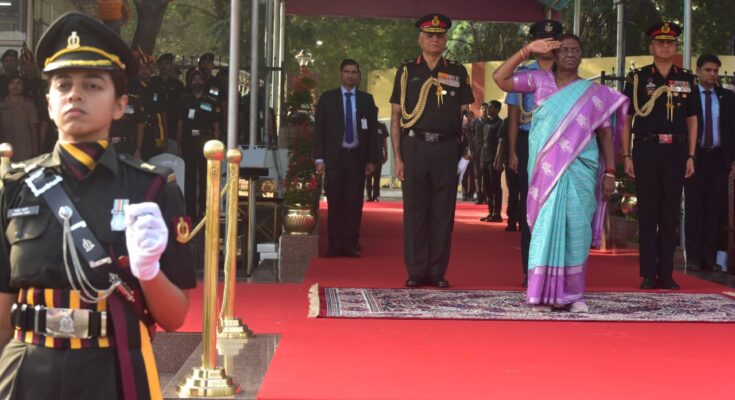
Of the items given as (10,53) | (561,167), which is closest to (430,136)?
(561,167)

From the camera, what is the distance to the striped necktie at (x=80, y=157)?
2.86 meters

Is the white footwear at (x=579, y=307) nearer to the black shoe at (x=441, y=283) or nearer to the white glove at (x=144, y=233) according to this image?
the black shoe at (x=441, y=283)

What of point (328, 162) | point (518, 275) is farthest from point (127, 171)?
point (328, 162)

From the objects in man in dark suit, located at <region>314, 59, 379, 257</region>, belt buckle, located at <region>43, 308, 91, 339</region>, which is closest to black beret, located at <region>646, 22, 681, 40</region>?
man in dark suit, located at <region>314, 59, 379, 257</region>

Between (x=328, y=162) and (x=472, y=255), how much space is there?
1752 mm

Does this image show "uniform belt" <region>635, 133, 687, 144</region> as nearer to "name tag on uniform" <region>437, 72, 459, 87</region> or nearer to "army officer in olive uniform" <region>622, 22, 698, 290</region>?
"army officer in olive uniform" <region>622, 22, 698, 290</region>

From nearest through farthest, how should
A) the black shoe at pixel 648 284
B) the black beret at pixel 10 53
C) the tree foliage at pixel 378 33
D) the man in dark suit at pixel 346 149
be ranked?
the black shoe at pixel 648 284 → the man in dark suit at pixel 346 149 → the black beret at pixel 10 53 → the tree foliage at pixel 378 33

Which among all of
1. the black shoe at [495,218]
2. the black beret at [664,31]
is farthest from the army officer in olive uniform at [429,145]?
the black shoe at [495,218]

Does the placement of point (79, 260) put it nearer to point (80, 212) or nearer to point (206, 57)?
point (80, 212)

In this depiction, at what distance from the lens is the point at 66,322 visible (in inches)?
111

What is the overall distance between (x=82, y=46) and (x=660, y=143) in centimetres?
701

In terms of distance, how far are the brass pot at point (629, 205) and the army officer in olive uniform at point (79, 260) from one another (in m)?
10.2

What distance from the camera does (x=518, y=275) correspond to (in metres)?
10.6

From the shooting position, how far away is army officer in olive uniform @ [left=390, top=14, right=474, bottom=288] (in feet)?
30.3
